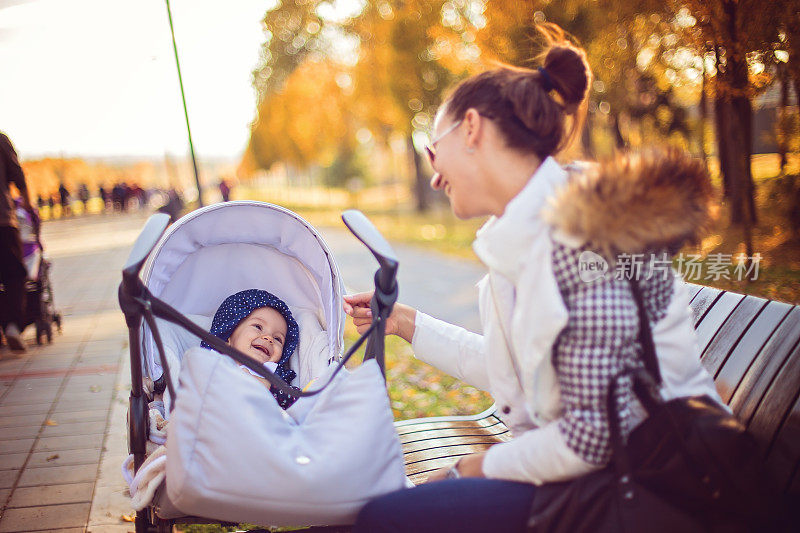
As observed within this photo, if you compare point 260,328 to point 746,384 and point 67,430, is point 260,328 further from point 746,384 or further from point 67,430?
point 746,384

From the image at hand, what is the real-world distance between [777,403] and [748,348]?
307 mm

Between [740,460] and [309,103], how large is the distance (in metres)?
24.5

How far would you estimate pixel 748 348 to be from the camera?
7.29ft

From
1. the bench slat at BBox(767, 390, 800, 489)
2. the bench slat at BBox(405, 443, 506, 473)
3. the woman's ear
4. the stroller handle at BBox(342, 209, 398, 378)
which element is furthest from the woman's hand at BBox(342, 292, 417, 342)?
the bench slat at BBox(767, 390, 800, 489)

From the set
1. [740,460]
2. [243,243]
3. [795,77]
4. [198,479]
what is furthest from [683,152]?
[795,77]

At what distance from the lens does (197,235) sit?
3.28m

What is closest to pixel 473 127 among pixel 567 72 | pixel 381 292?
pixel 567 72

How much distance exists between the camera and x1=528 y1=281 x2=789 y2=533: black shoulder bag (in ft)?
4.98

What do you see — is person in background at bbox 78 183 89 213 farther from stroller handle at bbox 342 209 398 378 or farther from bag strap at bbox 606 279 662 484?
bag strap at bbox 606 279 662 484

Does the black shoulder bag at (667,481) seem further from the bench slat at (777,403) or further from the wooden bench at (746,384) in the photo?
the bench slat at (777,403)

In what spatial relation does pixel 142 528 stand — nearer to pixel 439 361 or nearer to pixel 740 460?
pixel 439 361

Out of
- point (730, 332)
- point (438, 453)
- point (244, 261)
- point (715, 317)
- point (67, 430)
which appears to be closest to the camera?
point (730, 332)

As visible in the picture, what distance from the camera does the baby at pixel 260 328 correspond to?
9.95 feet

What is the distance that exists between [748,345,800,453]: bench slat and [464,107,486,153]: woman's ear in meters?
1.29
